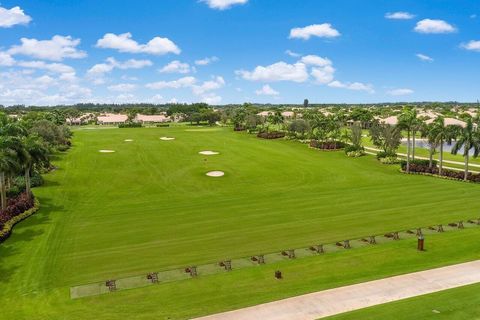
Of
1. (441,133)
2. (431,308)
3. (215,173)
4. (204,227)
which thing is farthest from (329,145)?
(431,308)

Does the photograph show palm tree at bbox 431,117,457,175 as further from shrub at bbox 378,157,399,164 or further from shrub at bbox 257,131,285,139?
shrub at bbox 257,131,285,139

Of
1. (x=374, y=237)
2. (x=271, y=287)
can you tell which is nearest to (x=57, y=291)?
(x=271, y=287)

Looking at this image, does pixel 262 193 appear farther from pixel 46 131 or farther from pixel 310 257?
pixel 46 131

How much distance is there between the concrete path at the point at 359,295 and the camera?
21.2 metres

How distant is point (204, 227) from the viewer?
3753cm

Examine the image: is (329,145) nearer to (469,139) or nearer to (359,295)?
(469,139)

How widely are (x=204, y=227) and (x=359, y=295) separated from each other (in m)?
17.7

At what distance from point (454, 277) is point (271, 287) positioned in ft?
38.7

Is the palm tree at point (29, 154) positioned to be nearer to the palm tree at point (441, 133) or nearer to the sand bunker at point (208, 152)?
the sand bunker at point (208, 152)

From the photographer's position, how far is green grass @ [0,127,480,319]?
79.4 feet

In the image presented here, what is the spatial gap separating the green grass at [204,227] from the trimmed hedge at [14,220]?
0.79 m

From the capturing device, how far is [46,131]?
74.4m

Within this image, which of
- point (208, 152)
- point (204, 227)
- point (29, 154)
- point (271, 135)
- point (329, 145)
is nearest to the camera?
point (204, 227)

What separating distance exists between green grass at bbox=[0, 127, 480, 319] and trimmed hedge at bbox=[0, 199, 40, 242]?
79 cm
